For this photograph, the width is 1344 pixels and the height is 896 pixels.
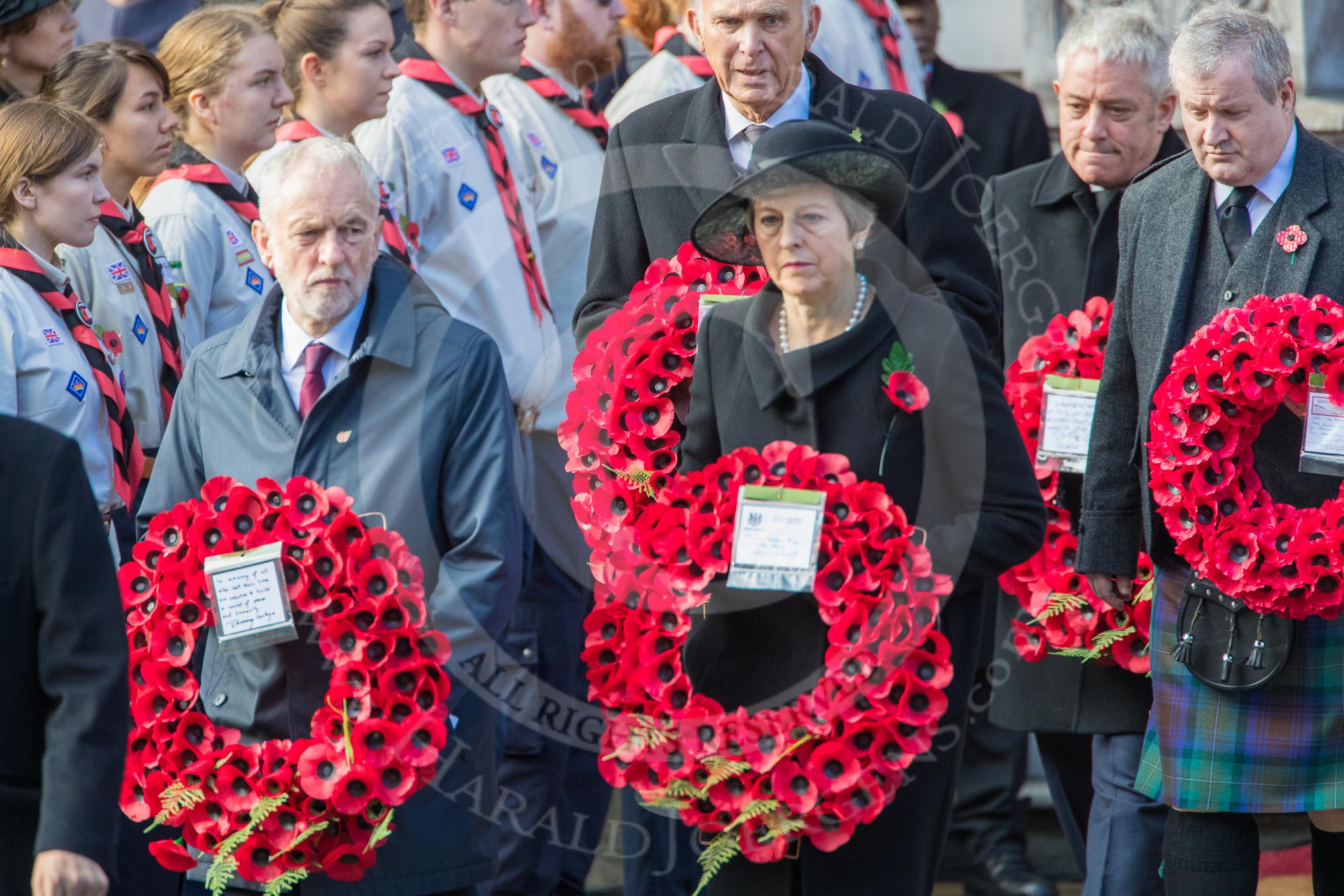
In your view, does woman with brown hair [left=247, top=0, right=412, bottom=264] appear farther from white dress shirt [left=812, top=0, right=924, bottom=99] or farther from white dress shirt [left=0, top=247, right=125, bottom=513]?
white dress shirt [left=812, top=0, right=924, bottom=99]

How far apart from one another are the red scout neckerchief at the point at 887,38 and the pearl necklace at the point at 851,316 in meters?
2.78

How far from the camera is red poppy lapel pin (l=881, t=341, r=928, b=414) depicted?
3.76 meters

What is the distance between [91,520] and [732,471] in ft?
4.04

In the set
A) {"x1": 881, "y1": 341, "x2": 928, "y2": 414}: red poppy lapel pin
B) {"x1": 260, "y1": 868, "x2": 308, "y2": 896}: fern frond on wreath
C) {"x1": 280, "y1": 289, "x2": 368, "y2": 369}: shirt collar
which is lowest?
{"x1": 260, "y1": 868, "x2": 308, "y2": 896}: fern frond on wreath

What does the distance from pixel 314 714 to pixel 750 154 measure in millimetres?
1549

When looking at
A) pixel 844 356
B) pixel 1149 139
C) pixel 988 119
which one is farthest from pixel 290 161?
pixel 988 119

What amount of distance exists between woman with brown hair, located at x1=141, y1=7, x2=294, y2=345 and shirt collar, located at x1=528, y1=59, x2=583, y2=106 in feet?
3.26

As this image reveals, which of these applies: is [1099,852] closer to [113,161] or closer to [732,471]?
[732,471]

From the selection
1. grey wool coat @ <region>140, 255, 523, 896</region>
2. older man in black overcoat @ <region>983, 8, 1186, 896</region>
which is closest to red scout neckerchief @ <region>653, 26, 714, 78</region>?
older man in black overcoat @ <region>983, 8, 1186, 896</region>

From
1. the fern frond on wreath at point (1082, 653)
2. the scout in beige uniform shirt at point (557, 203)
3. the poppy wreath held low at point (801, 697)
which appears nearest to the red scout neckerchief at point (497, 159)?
the scout in beige uniform shirt at point (557, 203)

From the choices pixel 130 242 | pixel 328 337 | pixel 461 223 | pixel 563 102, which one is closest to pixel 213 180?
pixel 130 242

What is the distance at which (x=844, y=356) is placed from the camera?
3.81 metres

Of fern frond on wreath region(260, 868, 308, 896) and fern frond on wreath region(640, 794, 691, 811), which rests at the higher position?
fern frond on wreath region(640, 794, 691, 811)

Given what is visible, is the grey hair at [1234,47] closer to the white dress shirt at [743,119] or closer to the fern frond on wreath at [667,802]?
the white dress shirt at [743,119]
